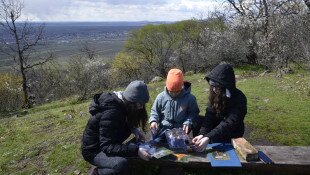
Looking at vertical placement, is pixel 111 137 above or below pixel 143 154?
above

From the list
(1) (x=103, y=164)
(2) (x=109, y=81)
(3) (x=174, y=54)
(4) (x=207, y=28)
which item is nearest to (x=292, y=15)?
(1) (x=103, y=164)

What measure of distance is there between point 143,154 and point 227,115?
1606mm

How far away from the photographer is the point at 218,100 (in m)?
5.76

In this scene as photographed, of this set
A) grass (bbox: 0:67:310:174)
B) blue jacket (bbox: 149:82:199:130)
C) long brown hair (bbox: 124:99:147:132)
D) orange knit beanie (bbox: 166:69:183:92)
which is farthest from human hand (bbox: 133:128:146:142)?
grass (bbox: 0:67:310:174)

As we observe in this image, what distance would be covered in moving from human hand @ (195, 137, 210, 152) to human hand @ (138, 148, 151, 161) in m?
0.70

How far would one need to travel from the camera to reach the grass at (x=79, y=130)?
8.48m

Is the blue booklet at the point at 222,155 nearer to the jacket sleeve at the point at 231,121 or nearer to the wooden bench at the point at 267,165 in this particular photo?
the wooden bench at the point at 267,165

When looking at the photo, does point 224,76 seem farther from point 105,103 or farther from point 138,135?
point 105,103

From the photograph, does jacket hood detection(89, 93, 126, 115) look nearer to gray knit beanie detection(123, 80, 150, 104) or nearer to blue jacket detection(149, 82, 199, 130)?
gray knit beanie detection(123, 80, 150, 104)

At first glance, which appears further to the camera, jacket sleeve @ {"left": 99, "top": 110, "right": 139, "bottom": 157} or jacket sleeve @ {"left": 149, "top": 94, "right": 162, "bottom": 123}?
jacket sleeve @ {"left": 149, "top": 94, "right": 162, "bottom": 123}

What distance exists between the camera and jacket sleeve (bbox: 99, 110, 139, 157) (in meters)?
5.03

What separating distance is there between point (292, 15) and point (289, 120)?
35.7 ft

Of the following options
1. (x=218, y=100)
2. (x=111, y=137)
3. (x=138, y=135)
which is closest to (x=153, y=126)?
(x=138, y=135)

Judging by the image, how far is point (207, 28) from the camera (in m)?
41.1
